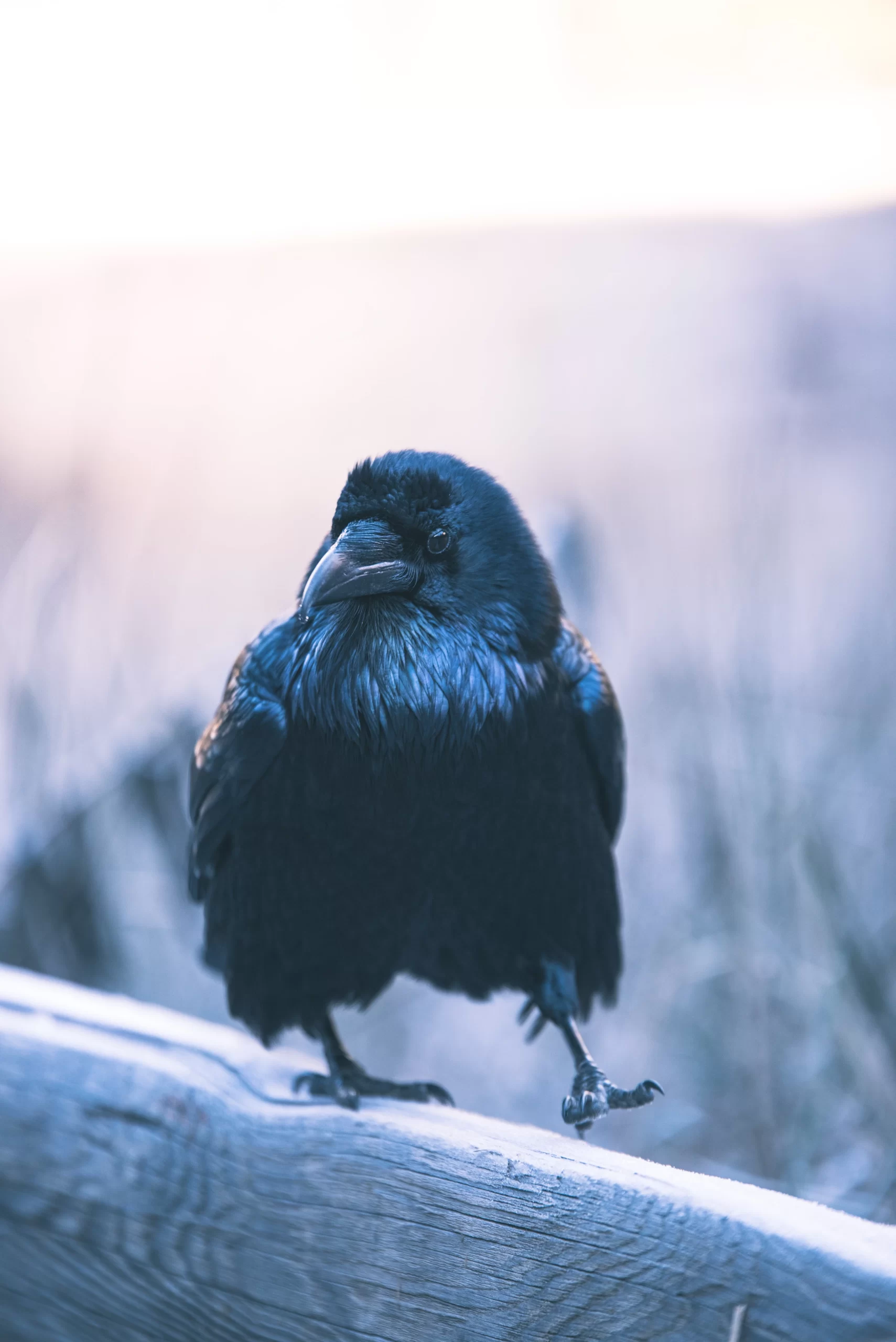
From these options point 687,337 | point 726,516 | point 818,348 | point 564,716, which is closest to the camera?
point 564,716

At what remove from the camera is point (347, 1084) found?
2.13 metres

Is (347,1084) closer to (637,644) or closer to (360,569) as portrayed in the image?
(360,569)

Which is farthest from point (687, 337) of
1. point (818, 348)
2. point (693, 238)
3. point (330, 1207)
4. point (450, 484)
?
point (330, 1207)

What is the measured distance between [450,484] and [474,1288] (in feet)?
3.77

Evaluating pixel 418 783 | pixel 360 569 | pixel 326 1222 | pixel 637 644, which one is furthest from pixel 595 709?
pixel 637 644

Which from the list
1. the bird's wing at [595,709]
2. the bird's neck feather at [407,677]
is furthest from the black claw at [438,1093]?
the bird's neck feather at [407,677]

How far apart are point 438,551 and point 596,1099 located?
3.10 ft

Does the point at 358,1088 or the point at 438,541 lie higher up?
the point at 438,541

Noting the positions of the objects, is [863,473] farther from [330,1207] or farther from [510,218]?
[330,1207]

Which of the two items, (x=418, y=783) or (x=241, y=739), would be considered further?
(x=241, y=739)

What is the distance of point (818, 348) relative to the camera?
389cm

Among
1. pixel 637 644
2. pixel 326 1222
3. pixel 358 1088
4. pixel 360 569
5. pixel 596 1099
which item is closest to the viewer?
pixel 326 1222

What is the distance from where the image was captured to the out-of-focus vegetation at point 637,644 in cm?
310

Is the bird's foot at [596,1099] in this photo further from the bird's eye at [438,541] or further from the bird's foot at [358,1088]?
the bird's eye at [438,541]
